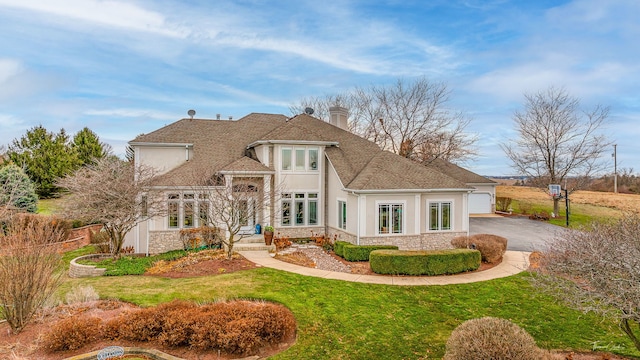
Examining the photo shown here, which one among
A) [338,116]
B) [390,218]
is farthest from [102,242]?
[338,116]

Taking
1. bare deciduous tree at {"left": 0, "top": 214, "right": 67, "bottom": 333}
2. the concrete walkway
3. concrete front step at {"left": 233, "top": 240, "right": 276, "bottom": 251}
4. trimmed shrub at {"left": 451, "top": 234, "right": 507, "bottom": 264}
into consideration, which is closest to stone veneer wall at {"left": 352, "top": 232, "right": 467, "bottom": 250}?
trimmed shrub at {"left": 451, "top": 234, "right": 507, "bottom": 264}

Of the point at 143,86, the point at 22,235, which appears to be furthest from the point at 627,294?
the point at 143,86

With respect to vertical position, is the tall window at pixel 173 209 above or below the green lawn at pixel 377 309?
above

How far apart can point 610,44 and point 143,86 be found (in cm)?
2298

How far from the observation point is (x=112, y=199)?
50.7 ft

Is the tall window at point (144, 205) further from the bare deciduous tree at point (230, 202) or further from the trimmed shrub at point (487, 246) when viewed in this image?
the trimmed shrub at point (487, 246)

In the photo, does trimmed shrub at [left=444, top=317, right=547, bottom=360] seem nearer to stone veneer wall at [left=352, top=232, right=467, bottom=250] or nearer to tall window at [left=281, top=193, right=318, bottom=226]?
stone veneer wall at [left=352, top=232, right=467, bottom=250]

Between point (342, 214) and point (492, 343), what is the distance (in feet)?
43.2

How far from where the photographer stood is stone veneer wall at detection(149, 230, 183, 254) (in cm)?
1800

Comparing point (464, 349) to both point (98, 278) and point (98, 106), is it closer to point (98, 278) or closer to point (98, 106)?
point (98, 278)

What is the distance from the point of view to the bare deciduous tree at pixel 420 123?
30.9 metres

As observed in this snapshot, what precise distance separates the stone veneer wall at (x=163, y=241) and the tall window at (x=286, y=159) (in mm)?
6767

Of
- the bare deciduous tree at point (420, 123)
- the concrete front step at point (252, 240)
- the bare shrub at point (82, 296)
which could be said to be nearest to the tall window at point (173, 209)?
the concrete front step at point (252, 240)

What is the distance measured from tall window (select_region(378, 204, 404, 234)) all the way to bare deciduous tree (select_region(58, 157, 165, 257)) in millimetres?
10759
